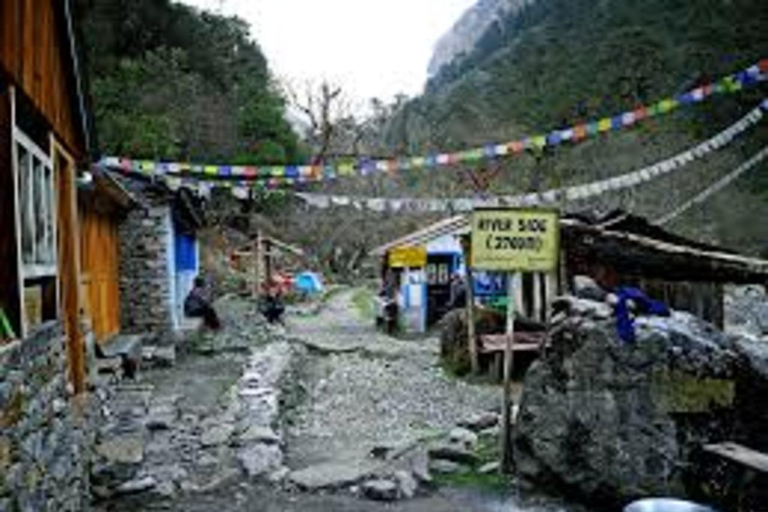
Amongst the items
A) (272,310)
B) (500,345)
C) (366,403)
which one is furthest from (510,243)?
(272,310)

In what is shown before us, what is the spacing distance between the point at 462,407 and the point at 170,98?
2012cm

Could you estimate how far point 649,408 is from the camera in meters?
6.85

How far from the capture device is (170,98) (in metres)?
27.6

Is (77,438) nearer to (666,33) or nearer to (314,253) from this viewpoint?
(314,253)

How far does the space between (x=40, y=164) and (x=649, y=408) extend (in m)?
5.53

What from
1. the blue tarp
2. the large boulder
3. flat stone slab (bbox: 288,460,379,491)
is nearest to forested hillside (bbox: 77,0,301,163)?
the blue tarp

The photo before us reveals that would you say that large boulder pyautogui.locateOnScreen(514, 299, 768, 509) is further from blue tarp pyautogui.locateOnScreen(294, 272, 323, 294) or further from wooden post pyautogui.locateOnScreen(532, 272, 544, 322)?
blue tarp pyautogui.locateOnScreen(294, 272, 323, 294)

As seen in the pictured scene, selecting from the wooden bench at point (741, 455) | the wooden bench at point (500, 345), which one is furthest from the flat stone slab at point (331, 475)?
the wooden bench at point (500, 345)

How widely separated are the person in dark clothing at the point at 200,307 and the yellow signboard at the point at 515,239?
37.9 feet

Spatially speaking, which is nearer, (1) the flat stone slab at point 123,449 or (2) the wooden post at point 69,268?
(2) the wooden post at point 69,268

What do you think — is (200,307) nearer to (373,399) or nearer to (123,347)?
(123,347)

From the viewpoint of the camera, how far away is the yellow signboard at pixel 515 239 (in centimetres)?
791

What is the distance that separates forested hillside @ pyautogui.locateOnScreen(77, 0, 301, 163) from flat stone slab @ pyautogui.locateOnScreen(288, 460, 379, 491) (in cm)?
1857

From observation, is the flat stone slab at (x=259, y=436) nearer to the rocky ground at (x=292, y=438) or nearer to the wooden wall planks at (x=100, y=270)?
the rocky ground at (x=292, y=438)
